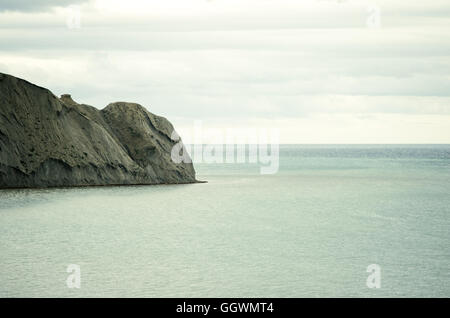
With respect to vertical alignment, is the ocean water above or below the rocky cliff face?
below

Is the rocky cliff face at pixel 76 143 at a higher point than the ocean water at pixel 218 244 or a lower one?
higher

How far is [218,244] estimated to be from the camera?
39656mm

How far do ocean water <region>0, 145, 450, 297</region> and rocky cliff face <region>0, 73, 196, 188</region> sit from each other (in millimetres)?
2436

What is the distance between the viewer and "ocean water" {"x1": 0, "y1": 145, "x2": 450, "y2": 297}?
28.0 metres

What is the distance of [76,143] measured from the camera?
71562mm

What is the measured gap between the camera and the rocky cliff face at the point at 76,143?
6588cm

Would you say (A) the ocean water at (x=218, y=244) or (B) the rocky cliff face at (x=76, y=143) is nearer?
(A) the ocean water at (x=218, y=244)

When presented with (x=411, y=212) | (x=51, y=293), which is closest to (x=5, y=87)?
(x=411, y=212)

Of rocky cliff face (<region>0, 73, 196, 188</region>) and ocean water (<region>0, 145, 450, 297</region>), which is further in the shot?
rocky cliff face (<region>0, 73, 196, 188</region>)

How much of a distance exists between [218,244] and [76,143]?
35.8 m

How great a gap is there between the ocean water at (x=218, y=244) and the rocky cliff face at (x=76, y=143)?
95.9 inches

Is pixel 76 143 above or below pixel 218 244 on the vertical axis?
above

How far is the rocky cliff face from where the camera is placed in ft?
216

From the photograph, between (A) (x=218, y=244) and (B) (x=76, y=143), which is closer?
(A) (x=218, y=244)
